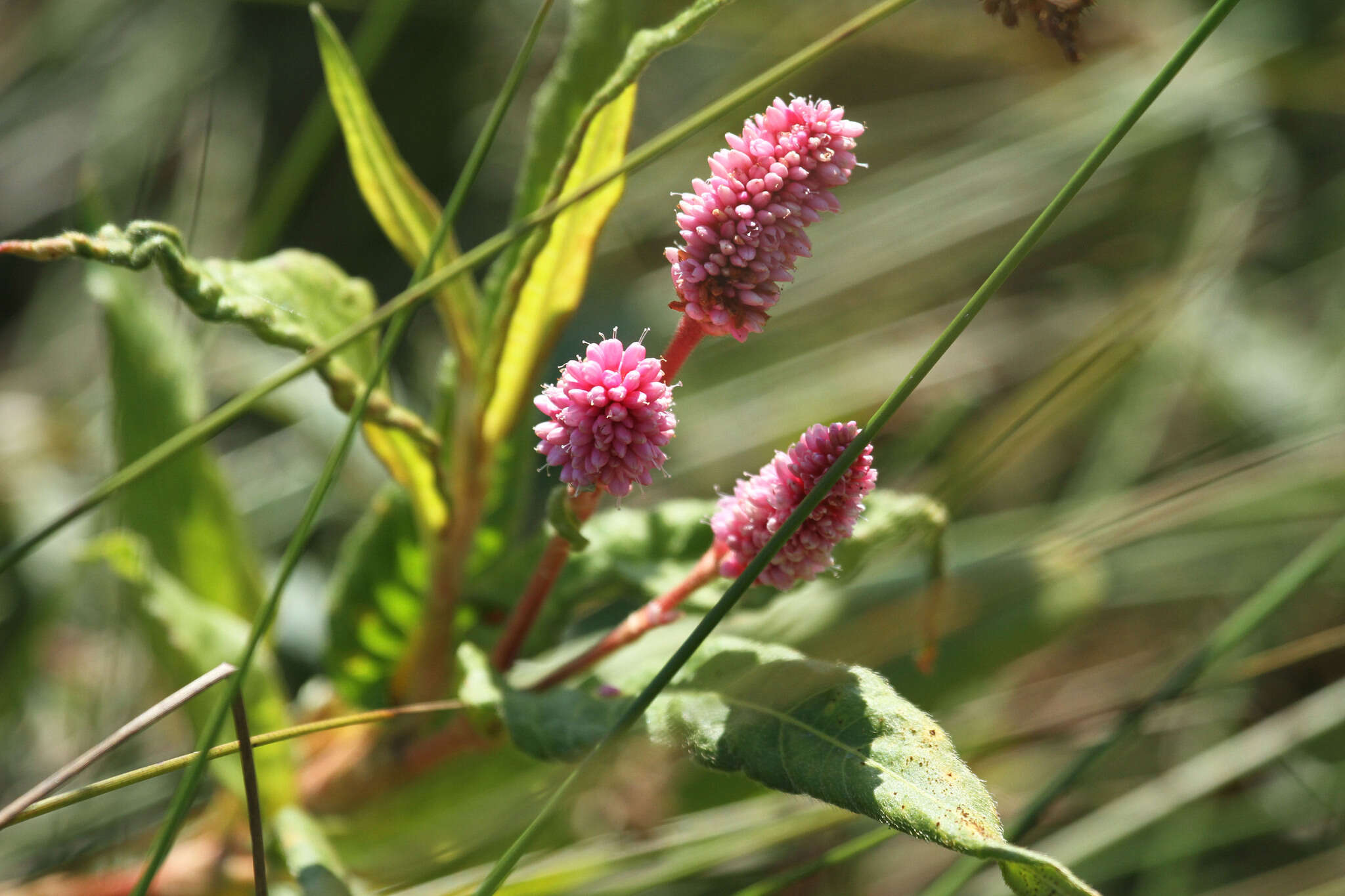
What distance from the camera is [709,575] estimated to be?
2.31 feet

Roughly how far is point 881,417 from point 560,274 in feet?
0.96

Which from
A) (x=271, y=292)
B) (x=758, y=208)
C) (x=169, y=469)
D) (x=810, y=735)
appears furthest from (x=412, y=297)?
(x=169, y=469)

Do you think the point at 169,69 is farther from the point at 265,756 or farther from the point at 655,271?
the point at 265,756

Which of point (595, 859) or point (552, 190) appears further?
point (595, 859)

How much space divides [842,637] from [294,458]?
1.03 meters

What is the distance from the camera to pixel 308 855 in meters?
0.82

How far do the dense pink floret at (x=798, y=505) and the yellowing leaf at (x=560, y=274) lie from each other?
0.23m

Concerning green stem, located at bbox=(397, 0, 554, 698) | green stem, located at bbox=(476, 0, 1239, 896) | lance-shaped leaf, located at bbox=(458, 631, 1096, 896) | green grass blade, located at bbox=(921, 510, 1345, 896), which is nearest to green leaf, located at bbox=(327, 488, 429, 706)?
green stem, located at bbox=(397, 0, 554, 698)

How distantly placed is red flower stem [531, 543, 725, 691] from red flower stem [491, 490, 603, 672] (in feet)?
0.17

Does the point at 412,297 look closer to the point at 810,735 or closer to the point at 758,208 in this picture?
the point at 758,208

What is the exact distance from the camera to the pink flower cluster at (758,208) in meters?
0.57

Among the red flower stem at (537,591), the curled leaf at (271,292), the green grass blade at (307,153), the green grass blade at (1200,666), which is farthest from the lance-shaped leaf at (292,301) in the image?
the green grass blade at (1200,666)

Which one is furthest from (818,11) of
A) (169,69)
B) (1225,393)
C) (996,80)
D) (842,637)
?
(842,637)

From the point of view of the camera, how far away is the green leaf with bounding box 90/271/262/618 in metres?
1.05
